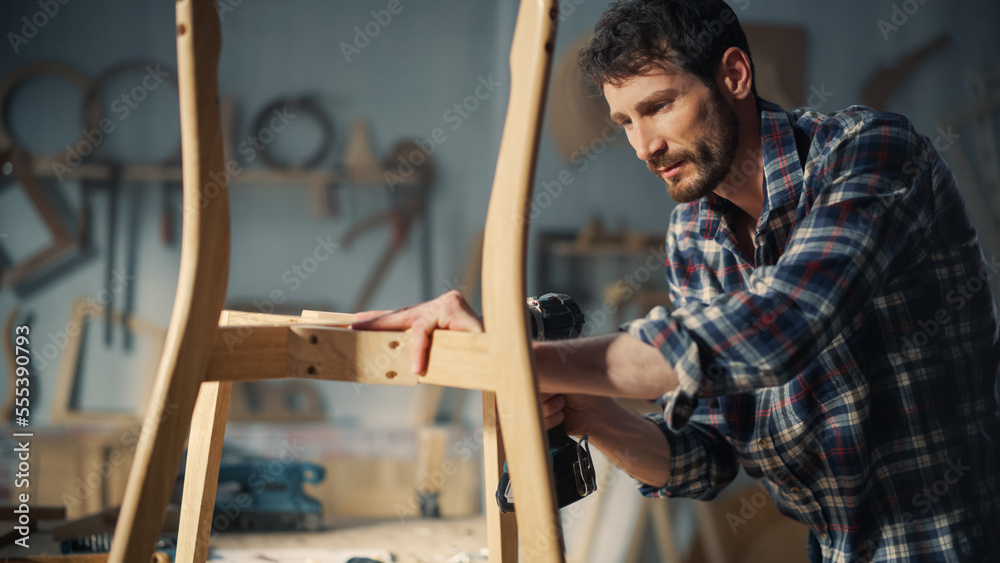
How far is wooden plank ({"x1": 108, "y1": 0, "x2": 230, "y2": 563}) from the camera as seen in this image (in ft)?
2.02

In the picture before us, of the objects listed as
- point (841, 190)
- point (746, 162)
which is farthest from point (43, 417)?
point (841, 190)

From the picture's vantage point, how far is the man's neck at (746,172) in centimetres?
109

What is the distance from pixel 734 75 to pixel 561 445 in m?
0.65

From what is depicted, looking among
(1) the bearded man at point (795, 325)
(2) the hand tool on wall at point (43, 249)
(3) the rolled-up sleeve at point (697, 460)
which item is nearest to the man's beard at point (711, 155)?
(1) the bearded man at point (795, 325)

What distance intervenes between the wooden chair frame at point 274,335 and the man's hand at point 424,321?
13mm

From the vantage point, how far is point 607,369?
2.33 feet

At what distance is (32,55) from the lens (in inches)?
94.7

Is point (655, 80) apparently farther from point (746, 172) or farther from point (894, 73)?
point (894, 73)

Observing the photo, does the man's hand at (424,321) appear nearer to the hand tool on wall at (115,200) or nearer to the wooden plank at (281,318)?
the wooden plank at (281,318)

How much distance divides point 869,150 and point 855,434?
378 mm

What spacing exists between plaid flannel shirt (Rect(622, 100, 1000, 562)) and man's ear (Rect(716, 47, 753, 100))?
5 centimetres

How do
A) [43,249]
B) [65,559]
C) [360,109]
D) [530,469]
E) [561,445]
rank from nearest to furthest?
[530,469], [561,445], [65,559], [43,249], [360,109]

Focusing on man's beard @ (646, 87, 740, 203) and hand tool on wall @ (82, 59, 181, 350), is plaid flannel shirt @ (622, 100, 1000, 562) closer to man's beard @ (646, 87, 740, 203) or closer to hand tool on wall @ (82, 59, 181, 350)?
man's beard @ (646, 87, 740, 203)

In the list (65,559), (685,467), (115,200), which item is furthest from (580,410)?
(115,200)
